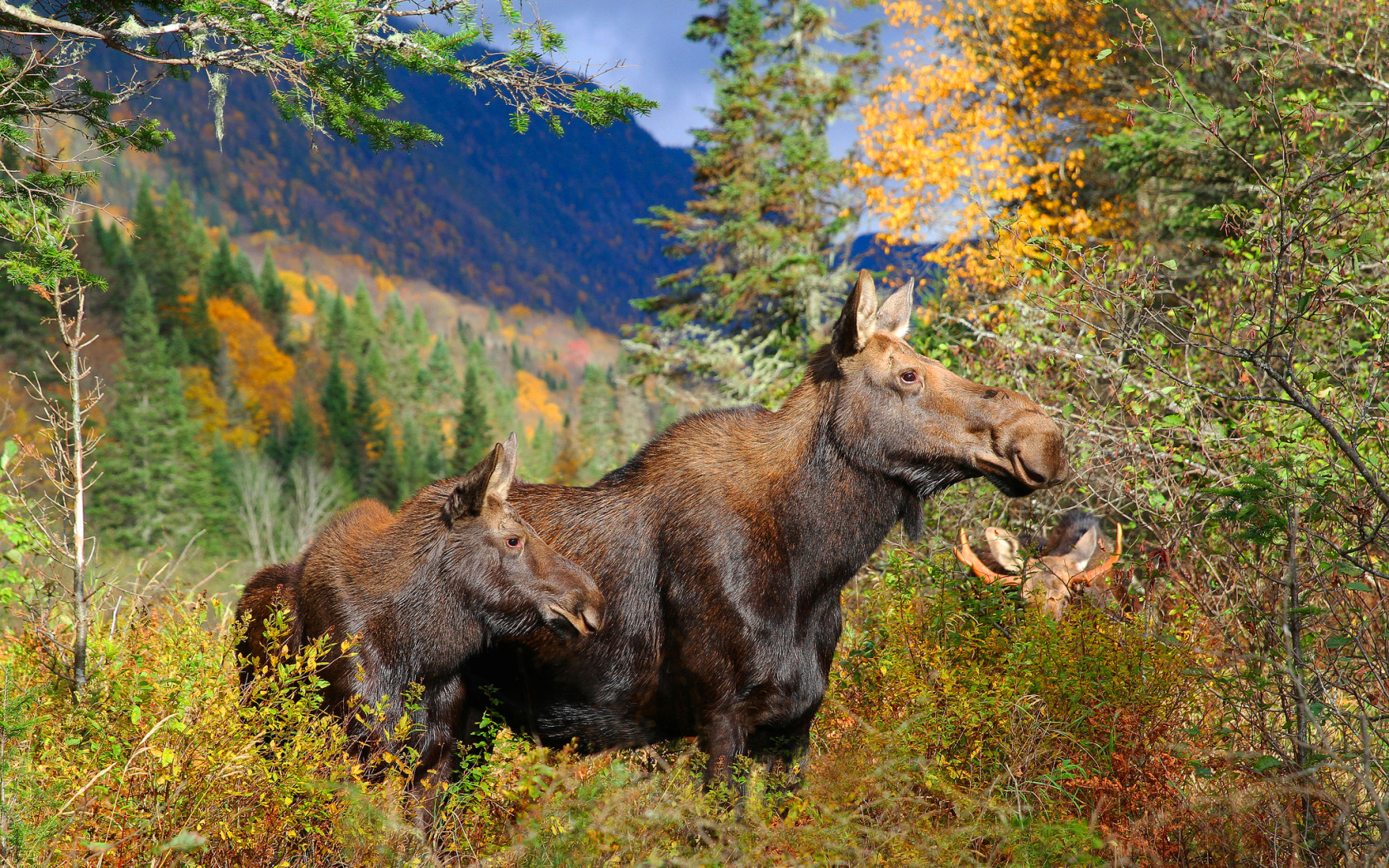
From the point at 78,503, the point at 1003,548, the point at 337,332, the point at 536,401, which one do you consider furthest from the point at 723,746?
the point at 536,401

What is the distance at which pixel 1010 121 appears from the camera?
69.1 ft

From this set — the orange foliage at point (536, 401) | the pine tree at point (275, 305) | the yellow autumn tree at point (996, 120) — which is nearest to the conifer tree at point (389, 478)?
the pine tree at point (275, 305)

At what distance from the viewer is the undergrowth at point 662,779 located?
144 inches

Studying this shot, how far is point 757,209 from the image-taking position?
23359mm

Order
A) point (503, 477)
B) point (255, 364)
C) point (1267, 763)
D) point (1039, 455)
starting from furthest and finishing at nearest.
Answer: point (255, 364) < point (503, 477) < point (1039, 455) < point (1267, 763)

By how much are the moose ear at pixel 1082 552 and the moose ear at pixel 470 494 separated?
17.1 feet

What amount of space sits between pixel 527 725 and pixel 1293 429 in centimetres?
516

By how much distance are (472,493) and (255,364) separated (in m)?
75.4

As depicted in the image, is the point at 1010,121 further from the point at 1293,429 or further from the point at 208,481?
the point at 208,481

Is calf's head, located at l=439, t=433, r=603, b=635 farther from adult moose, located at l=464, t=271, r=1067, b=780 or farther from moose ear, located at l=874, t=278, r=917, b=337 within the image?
moose ear, located at l=874, t=278, r=917, b=337

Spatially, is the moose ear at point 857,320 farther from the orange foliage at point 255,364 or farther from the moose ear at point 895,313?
the orange foliage at point 255,364

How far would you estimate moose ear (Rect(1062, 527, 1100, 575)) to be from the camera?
792 cm

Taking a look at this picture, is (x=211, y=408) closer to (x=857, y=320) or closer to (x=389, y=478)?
(x=389, y=478)

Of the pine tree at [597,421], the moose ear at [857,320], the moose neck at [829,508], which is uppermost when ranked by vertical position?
the moose ear at [857,320]
